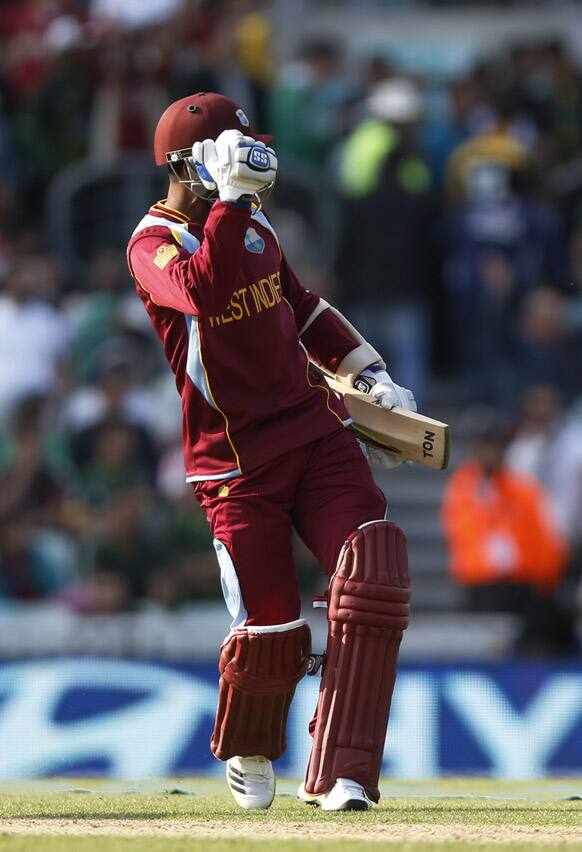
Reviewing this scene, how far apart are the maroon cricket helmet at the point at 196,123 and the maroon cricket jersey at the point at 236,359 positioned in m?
0.20

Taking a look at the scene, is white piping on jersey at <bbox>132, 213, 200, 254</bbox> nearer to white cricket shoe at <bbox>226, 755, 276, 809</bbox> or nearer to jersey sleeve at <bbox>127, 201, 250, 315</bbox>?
jersey sleeve at <bbox>127, 201, 250, 315</bbox>

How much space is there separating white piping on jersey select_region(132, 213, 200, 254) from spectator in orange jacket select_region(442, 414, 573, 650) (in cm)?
449

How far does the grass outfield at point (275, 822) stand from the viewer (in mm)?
4406

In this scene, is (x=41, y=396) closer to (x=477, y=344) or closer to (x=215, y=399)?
(x=477, y=344)

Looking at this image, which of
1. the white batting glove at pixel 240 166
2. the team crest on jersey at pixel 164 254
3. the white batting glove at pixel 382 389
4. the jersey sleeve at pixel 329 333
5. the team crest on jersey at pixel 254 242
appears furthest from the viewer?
→ the jersey sleeve at pixel 329 333

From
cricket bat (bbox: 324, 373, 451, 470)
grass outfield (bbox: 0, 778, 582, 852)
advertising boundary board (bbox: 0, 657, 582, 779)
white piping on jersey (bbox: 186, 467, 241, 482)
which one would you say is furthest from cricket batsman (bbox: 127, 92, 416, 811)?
advertising boundary board (bbox: 0, 657, 582, 779)

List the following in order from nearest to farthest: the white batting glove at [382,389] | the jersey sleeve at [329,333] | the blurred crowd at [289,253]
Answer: the white batting glove at [382,389] < the jersey sleeve at [329,333] < the blurred crowd at [289,253]

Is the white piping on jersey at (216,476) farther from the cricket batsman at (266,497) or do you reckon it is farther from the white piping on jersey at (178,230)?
the white piping on jersey at (178,230)

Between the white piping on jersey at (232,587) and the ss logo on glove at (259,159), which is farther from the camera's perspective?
the white piping on jersey at (232,587)

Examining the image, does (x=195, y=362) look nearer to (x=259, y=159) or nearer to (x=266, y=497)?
(x=266, y=497)

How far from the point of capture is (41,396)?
10414 mm

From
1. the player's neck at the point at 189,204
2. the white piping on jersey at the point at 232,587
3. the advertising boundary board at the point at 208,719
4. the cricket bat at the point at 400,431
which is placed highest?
the player's neck at the point at 189,204

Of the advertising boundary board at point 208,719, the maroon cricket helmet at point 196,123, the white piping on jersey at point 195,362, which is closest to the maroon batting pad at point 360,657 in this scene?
the white piping on jersey at point 195,362

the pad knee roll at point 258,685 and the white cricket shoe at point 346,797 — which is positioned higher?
the pad knee roll at point 258,685
